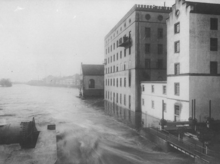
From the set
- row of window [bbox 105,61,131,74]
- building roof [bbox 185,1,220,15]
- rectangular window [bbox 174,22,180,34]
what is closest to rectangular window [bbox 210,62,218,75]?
rectangular window [bbox 174,22,180,34]

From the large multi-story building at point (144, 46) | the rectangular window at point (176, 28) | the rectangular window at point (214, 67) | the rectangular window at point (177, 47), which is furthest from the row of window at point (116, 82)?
the rectangular window at point (214, 67)

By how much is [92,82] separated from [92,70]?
5.09 metres

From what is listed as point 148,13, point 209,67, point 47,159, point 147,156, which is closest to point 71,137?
point 47,159

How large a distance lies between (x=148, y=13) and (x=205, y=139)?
2523cm

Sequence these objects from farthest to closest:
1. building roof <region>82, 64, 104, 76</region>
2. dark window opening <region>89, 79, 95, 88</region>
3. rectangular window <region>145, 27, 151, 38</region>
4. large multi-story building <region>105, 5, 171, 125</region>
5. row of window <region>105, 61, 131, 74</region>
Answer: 1. building roof <region>82, 64, 104, 76</region>
2. dark window opening <region>89, 79, 95, 88</region>
3. row of window <region>105, 61, 131, 74</region>
4. rectangular window <region>145, 27, 151, 38</region>
5. large multi-story building <region>105, 5, 171, 125</region>

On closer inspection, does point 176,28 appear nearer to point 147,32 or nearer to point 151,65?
point 147,32

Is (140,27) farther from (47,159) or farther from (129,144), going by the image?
(47,159)

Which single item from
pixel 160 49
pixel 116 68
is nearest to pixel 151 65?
pixel 160 49

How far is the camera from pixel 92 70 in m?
73.8

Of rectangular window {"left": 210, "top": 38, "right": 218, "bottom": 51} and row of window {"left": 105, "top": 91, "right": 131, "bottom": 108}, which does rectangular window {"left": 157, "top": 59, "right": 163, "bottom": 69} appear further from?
rectangular window {"left": 210, "top": 38, "right": 218, "bottom": 51}

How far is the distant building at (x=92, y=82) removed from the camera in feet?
230

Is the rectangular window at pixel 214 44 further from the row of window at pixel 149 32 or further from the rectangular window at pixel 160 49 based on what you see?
the row of window at pixel 149 32

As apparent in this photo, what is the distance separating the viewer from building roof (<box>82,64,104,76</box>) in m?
72.4

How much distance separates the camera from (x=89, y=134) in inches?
825
